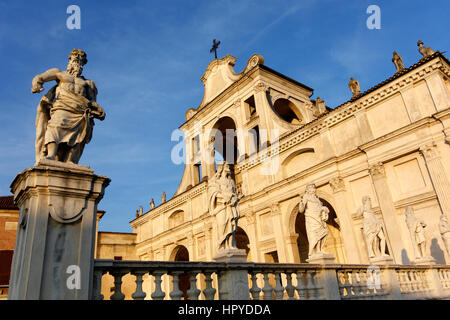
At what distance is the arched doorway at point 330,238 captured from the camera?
20.2 meters

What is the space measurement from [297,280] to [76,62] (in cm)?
623

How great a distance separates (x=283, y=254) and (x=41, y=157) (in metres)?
18.0

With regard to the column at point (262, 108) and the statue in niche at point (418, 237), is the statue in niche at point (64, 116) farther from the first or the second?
the column at point (262, 108)

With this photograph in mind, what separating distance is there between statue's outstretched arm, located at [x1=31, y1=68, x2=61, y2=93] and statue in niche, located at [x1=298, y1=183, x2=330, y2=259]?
6752mm

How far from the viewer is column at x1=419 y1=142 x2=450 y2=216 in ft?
46.5

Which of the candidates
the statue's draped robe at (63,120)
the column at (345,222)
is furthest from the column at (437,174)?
the statue's draped robe at (63,120)

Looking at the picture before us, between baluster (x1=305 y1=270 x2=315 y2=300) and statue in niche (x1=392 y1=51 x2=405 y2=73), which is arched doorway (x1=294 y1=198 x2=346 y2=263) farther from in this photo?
baluster (x1=305 y1=270 x2=315 y2=300)

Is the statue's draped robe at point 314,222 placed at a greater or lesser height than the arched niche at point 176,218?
lesser

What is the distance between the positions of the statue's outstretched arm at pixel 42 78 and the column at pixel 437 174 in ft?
50.7

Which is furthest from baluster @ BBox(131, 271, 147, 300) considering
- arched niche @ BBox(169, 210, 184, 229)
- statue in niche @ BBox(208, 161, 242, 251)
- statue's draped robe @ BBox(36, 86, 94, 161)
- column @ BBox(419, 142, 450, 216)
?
arched niche @ BBox(169, 210, 184, 229)

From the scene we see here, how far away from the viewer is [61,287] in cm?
372

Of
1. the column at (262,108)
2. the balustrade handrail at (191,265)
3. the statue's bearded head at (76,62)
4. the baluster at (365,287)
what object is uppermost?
the column at (262,108)

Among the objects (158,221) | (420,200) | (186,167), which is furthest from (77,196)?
(158,221)

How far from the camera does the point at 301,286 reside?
23.5 ft
